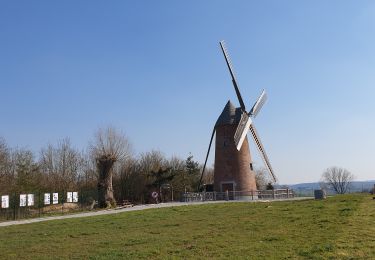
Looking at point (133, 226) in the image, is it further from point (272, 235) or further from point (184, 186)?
point (184, 186)

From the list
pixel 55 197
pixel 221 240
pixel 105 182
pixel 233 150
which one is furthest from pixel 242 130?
pixel 221 240

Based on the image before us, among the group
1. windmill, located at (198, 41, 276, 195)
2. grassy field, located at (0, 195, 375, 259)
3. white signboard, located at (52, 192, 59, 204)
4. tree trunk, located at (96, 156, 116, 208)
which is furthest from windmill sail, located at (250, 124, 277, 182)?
grassy field, located at (0, 195, 375, 259)

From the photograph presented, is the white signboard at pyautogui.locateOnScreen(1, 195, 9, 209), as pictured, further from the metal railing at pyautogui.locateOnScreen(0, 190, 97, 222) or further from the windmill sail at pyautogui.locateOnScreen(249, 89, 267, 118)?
the windmill sail at pyautogui.locateOnScreen(249, 89, 267, 118)

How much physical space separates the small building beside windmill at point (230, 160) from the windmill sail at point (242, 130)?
0.50 metres

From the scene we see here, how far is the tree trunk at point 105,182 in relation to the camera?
3553cm

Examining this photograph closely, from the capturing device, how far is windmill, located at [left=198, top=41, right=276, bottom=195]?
130 ft

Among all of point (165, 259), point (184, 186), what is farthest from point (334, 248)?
point (184, 186)

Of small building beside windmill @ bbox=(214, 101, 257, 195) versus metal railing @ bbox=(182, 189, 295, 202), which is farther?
small building beside windmill @ bbox=(214, 101, 257, 195)

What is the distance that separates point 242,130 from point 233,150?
83.4 inches

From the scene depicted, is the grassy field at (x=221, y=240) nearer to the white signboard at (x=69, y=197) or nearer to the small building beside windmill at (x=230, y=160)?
the white signboard at (x=69, y=197)

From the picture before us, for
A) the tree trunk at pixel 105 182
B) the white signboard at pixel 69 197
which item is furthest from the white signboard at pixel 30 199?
the tree trunk at pixel 105 182

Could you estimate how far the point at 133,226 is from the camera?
17016mm

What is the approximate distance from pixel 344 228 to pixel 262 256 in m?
4.38

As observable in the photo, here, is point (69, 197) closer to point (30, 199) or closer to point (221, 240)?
point (30, 199)
